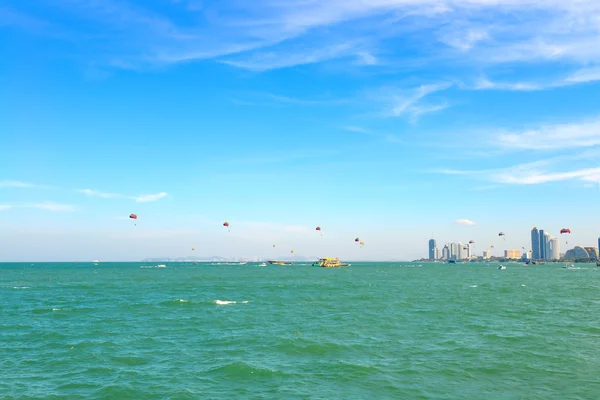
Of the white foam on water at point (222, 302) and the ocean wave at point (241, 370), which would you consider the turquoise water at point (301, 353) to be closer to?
the ocean wave at point (241, 370)

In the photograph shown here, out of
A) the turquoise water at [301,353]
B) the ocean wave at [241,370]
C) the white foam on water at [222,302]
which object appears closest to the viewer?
the turquoise water at [301,353]

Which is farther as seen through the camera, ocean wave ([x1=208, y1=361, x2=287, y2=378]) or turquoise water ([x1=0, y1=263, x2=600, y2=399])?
ocean wave ([x1=208, y1=361, x2=287, y2=378])

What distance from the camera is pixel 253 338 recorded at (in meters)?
36.4

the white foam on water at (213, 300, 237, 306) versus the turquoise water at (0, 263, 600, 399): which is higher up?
the turquoise water at (0, 263, 600, 399)

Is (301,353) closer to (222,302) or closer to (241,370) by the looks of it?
(241,370)

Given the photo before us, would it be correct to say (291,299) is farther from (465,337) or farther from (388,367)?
(388,367)

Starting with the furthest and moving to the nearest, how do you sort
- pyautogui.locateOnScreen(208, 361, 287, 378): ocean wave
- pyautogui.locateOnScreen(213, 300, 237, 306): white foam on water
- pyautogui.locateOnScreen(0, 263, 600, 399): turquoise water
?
pyautogui.locateOnScreen(213, 300, 237, 306): white foam on water < pyautogui.locateOnScreen(208, 361, 287, 378): ocean wave < pyautogui.locateOnScreen(0, 263, 600, 399): turquoise water

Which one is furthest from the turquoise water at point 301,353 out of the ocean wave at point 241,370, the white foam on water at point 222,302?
the white foam on water at point 222,302

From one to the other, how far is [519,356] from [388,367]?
33.0 feet

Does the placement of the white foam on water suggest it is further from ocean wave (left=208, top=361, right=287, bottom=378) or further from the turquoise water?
ocean wave (left=208, top=361, right=287, bottom=378)

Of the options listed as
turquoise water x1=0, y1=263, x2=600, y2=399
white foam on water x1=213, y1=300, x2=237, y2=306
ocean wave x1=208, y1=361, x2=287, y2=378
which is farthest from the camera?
white foam on water x1=213, y1=300, x2=237, y2=306

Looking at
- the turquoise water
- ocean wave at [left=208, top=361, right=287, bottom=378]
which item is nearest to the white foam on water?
the turquoise water

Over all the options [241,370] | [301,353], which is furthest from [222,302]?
[241,370]

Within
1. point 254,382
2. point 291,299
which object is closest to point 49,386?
point 254,382
